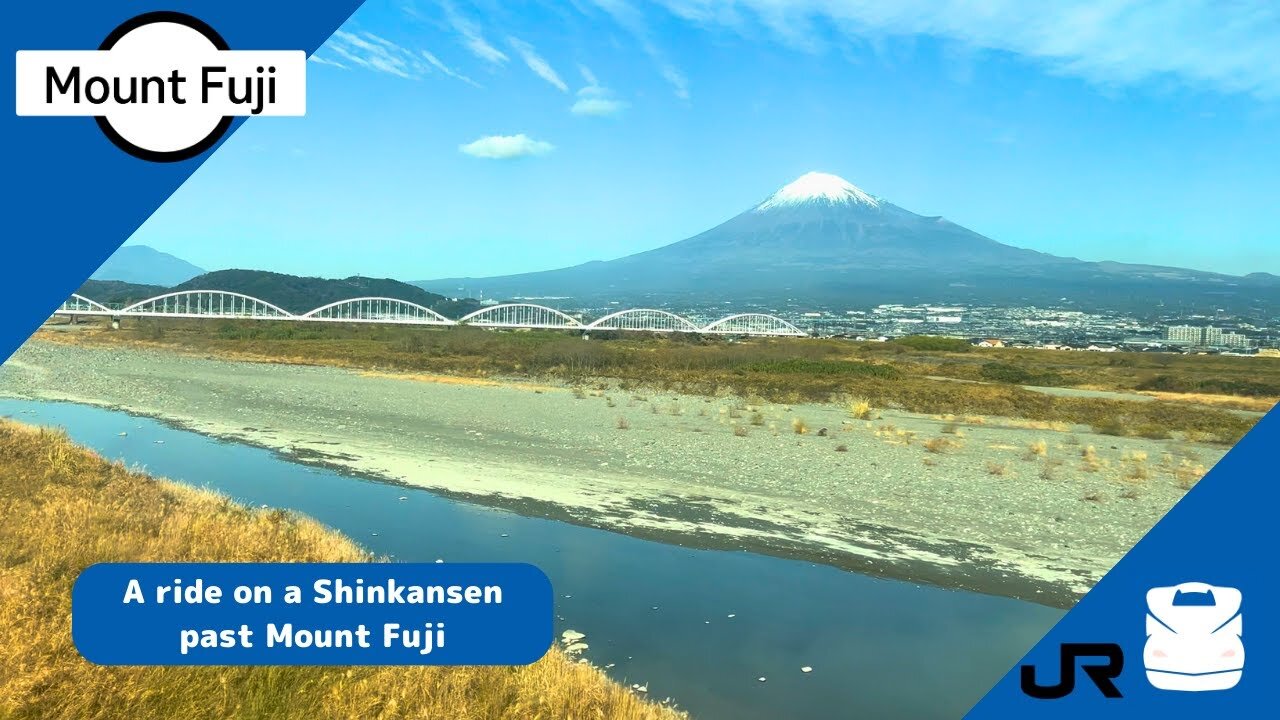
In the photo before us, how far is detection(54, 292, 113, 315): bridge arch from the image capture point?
72.2ft

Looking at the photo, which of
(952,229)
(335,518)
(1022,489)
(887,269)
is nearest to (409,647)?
(335,518)

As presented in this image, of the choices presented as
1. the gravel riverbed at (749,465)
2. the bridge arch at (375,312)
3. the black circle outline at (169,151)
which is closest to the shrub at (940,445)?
the gravel riverbed at (749,465)

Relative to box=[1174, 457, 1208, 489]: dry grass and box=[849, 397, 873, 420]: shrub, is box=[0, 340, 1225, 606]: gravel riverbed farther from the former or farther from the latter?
box=[849, 397, 873, 420]: shrub

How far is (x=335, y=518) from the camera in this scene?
23.1ft

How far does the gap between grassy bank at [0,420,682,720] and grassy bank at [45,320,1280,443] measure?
17.4 metres

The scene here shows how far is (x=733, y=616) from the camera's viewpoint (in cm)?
496

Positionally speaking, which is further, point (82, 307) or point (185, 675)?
point (82, 307)

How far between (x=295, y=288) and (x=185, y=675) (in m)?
34.2

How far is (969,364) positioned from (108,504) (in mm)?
29428

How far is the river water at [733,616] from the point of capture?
396cm

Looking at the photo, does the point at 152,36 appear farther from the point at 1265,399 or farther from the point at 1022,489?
the point at 1265,399

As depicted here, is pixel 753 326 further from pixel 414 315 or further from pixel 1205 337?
pixel 1205 337

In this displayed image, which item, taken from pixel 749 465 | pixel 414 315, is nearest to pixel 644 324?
pixel 414 315

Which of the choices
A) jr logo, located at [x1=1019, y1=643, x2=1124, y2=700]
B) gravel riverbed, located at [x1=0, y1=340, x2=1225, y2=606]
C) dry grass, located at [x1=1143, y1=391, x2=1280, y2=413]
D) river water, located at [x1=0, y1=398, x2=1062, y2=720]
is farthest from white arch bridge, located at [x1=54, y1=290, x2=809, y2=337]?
jr logo, located at [x1=1019, y1=643, x2=1124, y2=700]
